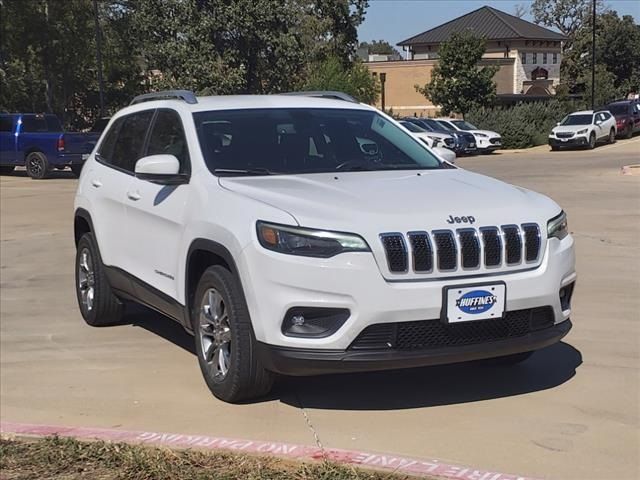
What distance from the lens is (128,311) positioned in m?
7.39

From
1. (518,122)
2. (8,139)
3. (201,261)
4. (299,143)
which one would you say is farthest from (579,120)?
(201,261)

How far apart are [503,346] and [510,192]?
0.97 meters

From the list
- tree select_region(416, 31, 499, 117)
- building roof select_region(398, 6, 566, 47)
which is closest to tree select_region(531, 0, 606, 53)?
building roof select_region(398, 6, 566, 47)

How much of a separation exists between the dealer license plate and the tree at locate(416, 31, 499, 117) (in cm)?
3672

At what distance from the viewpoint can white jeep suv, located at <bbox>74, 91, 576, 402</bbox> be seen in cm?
418

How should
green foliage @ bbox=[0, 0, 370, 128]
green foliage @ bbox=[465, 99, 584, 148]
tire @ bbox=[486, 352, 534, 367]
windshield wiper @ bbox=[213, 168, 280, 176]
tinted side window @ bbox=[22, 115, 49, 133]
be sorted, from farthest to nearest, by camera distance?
green foliage @ bbox=[465, 99, 584, 148] → green foliage @ bbox=[0, 0, 370, 128] → tinted side window @ bbox=[22, 115, 49, 133] → tire @ bbox=[486, 352, 534, 367] → windshield wiper @ bbox=[213, 168, 280, 176]

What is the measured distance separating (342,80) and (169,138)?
39.6 meters

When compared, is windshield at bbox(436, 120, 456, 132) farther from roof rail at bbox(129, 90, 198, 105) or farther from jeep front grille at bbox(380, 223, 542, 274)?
jeep front grille at bbox(380, 223, 542, 274)

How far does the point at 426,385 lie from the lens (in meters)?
5.15

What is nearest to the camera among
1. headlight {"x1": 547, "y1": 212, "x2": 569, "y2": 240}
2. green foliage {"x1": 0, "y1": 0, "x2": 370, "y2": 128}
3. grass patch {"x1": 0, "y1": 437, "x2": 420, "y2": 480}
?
grass patch {"x1": 0, "y1": 437, "x2": 420, "y2": 480}

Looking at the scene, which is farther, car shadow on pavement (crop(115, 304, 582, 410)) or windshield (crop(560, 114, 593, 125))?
windshield (crop(560, 114, 593, 125))

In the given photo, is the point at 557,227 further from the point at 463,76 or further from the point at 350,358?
the point at 463,76

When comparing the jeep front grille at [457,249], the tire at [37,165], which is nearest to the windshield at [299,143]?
the jeep front grille at [457,249]

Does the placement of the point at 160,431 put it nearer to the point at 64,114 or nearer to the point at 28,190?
the point at 28,190
